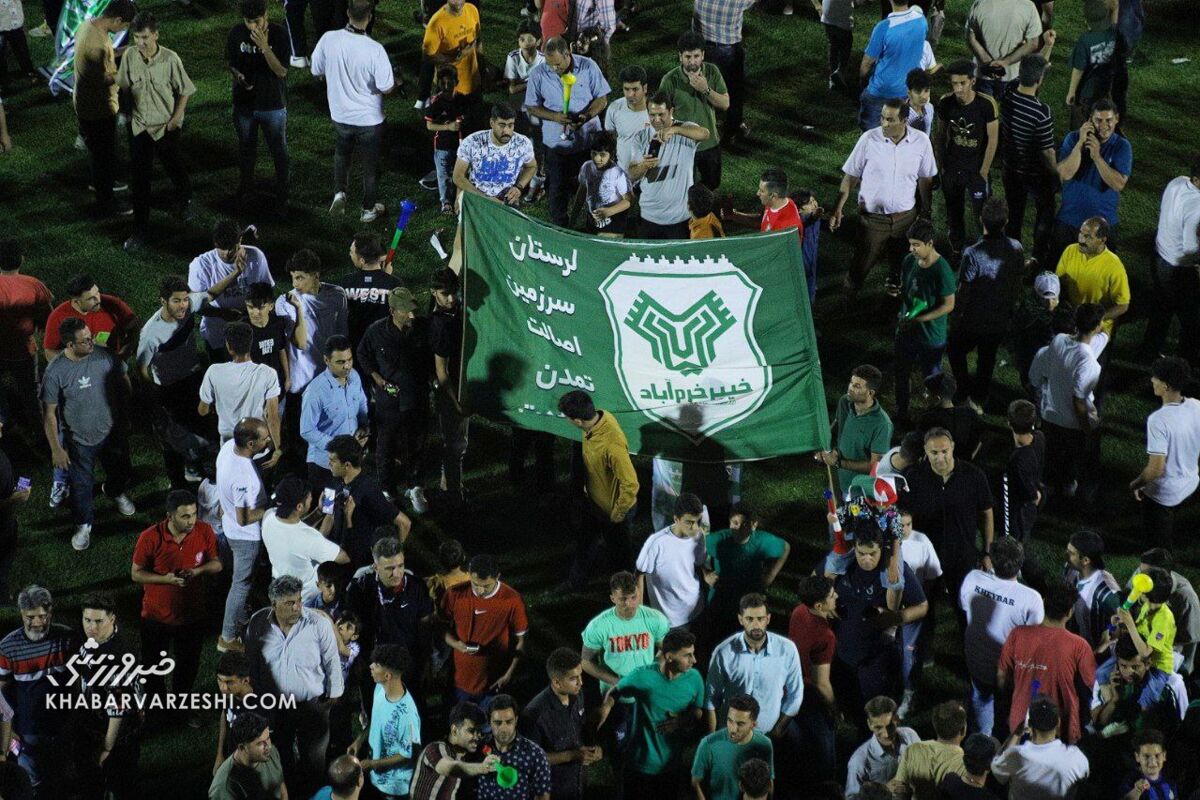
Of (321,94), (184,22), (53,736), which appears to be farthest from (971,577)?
(184,22)

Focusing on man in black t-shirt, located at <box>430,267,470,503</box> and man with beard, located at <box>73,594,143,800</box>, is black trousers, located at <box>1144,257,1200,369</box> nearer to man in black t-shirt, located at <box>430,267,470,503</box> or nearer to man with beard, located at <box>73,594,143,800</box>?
man in black t-shirt, located at <box>430,267,470,503</box>

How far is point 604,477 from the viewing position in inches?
484

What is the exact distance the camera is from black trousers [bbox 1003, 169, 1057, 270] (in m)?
16.2

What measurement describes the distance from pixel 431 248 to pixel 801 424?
5559 mm

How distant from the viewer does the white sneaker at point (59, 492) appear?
13.8 m

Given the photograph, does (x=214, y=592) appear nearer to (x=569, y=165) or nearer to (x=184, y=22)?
(x=569, y=165)

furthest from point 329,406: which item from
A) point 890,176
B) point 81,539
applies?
point 890,176

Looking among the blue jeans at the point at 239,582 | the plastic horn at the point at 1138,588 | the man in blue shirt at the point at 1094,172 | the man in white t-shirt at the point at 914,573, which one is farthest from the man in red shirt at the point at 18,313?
the man in blue shirt at the point at 1094,172

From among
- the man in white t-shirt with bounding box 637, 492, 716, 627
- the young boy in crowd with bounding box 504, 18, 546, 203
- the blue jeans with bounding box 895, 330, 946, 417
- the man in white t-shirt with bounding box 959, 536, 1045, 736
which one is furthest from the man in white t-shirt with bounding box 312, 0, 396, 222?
the man in white t-shirt with bounding box 959, 536, 1045, 736

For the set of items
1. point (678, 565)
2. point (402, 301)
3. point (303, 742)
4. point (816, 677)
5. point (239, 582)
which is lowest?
point (303, 742)

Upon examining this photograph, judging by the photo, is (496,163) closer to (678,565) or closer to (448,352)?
(448,352)

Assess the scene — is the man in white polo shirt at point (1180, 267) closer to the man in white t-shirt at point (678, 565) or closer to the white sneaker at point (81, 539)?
the man in white t-shirt at point (678, 565)

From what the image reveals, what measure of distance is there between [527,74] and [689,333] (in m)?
5.60

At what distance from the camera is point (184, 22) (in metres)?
20.6
